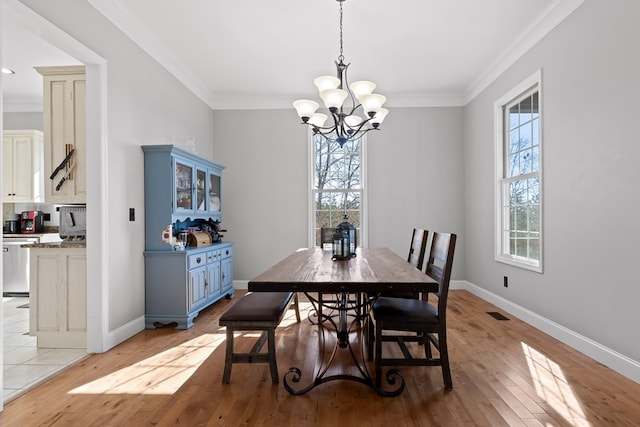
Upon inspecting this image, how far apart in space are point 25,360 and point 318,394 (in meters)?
2.31

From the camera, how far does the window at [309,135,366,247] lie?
216 inches

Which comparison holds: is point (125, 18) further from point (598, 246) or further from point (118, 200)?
point (598, 246)

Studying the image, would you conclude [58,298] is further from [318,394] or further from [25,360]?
[318,394]

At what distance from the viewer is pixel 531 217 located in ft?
12.4

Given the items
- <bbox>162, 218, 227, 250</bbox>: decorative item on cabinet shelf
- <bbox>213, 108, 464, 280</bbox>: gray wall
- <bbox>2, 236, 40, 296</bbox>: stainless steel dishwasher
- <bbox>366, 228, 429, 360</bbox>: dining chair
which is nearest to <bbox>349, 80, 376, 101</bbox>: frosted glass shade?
<bbox>366, 228, 429, 360</bbox>: dining chair

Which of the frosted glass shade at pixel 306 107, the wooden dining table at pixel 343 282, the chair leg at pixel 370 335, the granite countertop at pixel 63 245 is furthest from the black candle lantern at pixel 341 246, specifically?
the granite countertop at pixel 63 245

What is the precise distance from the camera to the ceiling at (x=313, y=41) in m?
3.12

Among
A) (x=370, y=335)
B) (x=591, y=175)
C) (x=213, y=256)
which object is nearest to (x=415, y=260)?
(x=370, y=335)

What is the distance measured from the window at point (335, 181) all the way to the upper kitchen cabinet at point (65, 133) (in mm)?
3091

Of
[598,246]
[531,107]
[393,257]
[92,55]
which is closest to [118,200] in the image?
[92,55]

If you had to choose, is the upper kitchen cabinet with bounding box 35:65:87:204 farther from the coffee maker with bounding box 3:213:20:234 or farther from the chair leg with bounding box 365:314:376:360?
the coffee maker with bounding box 3:213:20:234

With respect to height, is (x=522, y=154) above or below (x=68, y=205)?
above

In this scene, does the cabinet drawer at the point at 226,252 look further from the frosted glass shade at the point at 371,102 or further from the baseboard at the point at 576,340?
the baseboard at the point at 576,340

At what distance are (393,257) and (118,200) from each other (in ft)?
8.07
